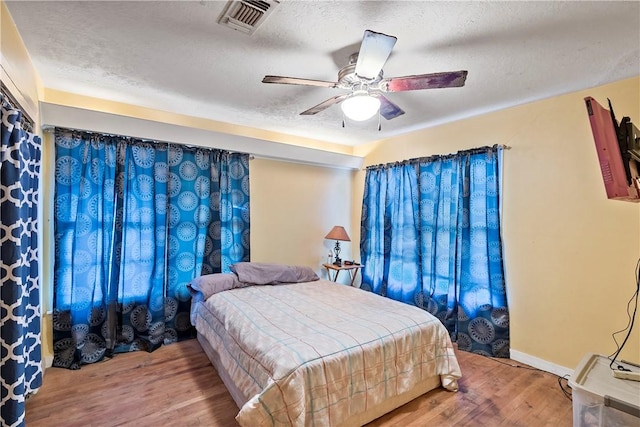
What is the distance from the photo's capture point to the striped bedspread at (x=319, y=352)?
5.23 feet

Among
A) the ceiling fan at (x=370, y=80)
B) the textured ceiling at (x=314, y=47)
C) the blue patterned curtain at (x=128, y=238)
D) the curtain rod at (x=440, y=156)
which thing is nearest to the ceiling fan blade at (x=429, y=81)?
the ceiling fan at (x=370, y=80)

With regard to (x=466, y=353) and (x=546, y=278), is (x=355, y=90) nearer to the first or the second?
(x=546, y=278)

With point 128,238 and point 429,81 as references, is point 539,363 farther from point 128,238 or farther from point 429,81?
point 128,238

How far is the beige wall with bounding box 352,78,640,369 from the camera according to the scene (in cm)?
230

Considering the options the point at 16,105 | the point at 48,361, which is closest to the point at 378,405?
the point at 48,361

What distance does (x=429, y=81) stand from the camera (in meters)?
1.73

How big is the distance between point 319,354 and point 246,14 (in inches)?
76.3

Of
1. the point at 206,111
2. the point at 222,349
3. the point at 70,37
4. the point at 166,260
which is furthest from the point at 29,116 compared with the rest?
the point at 222,349

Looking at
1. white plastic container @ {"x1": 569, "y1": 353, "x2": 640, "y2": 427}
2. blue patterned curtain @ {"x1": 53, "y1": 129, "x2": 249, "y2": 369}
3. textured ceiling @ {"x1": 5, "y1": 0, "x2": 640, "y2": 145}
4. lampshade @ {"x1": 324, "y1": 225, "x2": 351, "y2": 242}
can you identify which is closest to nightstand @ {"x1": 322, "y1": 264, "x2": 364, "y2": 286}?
lampshade @ {"x1": 324, "y1": 225, "x2": 351, "y2": 242}

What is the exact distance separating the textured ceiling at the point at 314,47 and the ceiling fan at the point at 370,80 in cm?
20

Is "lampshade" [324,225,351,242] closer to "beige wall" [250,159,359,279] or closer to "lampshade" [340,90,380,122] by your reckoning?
"beige wall" [250,159,359,279]

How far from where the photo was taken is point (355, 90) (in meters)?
2.01

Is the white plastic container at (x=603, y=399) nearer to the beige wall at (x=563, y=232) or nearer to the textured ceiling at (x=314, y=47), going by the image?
the beige wall at (x=563, y=232)

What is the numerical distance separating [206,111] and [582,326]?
4.01 metres
